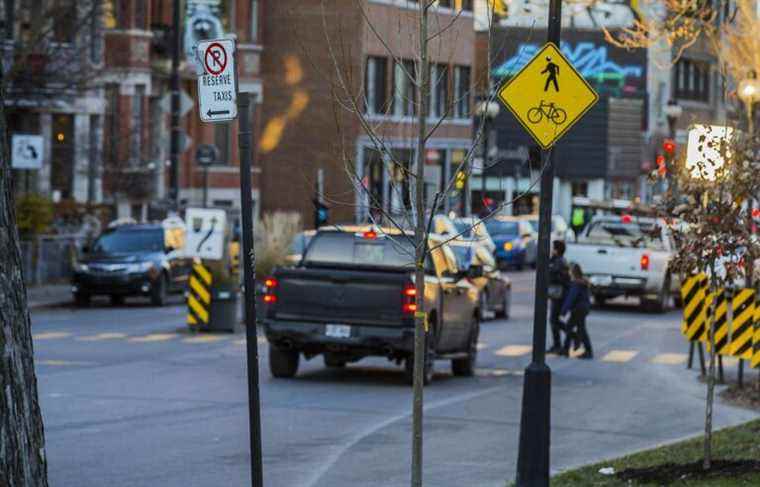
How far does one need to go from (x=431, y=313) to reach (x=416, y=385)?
11.7 m

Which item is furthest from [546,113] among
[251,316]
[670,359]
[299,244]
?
[299,244]

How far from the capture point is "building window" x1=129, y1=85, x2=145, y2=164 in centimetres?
4944

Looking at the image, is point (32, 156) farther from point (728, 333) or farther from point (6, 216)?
point (6, 216)

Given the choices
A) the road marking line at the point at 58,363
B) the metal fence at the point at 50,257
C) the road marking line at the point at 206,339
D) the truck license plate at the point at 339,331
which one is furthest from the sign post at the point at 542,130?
the metal fence at the point at 50,257

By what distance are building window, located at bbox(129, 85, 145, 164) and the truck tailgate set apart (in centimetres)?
2887

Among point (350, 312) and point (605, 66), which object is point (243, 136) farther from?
point (605, 66)

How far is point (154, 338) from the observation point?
27531 millimetres

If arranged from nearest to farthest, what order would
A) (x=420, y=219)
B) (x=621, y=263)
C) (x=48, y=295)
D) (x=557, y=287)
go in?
(x=420, y=219)
(x=557, y=287)
(x=48, y=295)
(x=621, y=263)

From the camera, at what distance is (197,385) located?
67.5 feet

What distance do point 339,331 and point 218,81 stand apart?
35.1 feet

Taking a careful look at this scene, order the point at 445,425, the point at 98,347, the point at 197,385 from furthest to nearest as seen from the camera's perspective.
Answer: the point at 98,347 → the point at 197,385 → the point at 445,425

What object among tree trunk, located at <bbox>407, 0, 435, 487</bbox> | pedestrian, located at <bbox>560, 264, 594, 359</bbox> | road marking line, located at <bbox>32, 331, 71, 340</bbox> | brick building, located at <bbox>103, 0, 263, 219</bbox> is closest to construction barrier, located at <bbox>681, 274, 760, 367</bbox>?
pedestrian, located at <bbox>560, 264, 594, 359</bbox>

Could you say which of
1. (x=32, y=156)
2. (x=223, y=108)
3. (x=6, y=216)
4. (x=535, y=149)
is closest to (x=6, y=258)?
(x=6, y=216)

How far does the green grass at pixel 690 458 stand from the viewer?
1260 centimetres
